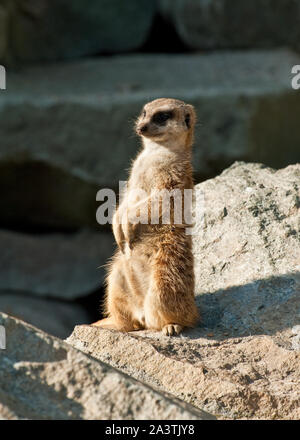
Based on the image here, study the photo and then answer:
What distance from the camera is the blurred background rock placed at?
751 centimetres

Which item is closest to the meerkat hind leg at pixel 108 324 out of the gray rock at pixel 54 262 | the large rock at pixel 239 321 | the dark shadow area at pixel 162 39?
the large rock at pixel 239 321

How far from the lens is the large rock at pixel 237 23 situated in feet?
28.0

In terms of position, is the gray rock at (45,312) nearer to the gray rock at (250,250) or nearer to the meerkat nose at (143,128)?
the gray rock at (250,250)

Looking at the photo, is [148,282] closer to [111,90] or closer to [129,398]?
[129,398]

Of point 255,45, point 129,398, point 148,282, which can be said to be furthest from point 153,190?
point 255,45

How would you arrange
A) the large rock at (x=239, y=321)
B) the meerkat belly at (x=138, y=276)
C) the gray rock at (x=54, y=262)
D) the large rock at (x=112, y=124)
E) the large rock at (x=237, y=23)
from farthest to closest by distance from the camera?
the large rock at (x=237, y=23)
the gray rock at (x=54, y=262)
the large rock at (x=112, y=124)
the meerkat belly at (x=138, y=276)
the large rock at (x=239, y=321)

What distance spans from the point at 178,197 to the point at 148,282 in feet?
1.31

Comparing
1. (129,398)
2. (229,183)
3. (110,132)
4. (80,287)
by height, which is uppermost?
(110,132)

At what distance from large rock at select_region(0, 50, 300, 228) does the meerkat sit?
340 cm

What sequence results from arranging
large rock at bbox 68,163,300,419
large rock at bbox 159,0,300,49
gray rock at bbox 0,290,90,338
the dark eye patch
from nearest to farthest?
large rock at bbox 68,163,300,419, the dark eye patch, gray rock at bbox 0,290,90,338, large rock at bbox 159,0,300,49

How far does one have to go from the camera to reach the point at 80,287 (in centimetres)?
806

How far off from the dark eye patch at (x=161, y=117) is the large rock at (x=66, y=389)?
1563mm

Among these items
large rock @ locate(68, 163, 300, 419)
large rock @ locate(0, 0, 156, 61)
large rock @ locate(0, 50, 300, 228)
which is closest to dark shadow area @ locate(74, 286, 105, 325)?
large rock @ locate(0, 50, 300, 228)

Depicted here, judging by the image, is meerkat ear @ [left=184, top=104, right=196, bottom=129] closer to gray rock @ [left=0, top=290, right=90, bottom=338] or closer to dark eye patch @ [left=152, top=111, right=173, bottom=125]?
dark eye patch @ [left=152, top=111, right=173, bottom=125]
